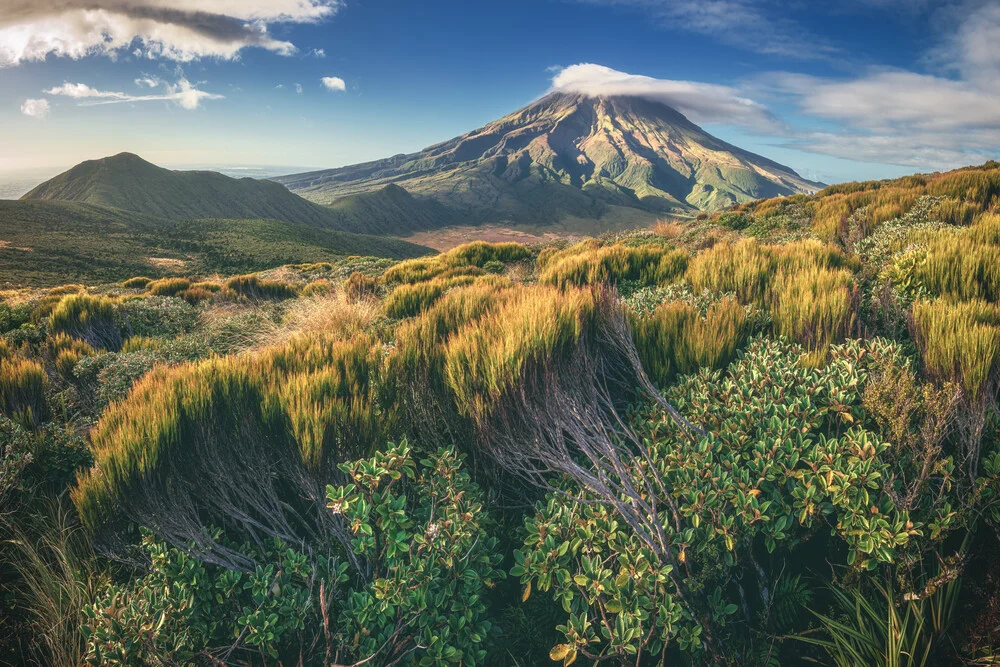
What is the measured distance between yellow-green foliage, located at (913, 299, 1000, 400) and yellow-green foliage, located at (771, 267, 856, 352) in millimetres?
416

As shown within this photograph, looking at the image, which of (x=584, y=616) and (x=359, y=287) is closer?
(x=584, y=616)

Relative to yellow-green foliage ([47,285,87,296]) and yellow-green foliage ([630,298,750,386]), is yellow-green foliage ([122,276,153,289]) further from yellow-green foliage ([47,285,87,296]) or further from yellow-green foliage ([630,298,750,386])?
yellow-green foliage ([630,298,750,386])

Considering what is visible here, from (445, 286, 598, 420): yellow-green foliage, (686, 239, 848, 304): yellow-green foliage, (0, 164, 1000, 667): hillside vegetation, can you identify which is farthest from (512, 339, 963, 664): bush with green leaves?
(686, 239, 848, 304): yellow-green foliage

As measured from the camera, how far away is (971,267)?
3.14 metres

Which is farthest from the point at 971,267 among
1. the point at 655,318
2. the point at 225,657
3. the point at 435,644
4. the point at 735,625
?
the point at 225,657

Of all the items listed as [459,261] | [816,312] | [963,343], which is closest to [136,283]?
[459,261]

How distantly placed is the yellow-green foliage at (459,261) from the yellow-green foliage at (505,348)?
18.7 feet

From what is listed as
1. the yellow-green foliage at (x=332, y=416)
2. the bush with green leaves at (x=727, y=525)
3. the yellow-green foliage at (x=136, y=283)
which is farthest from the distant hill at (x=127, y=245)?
the bush with green leaves at (x=727, y=525)

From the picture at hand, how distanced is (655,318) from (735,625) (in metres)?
1.84

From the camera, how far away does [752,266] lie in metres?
3.99

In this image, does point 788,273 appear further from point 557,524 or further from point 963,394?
point 557,524

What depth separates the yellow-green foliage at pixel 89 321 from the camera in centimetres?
652

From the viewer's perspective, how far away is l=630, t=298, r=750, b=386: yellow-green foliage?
2787mm

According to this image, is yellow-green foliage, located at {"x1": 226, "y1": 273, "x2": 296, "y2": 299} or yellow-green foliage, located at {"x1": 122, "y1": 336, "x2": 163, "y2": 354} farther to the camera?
yellow-green foliage, located at {"x1": 226, "y1": 273, "x2": 296, "y2": 299}
